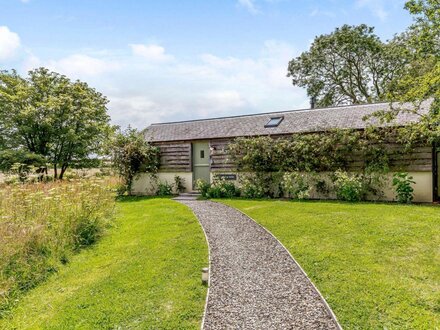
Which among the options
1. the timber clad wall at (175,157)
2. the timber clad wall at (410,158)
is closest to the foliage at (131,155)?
the timber clad wall at (175,157)

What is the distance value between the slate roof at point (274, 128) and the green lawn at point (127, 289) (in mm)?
8109

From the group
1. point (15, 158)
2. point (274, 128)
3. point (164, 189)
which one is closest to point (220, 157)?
point (274, 128)

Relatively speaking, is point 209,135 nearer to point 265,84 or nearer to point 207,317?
point 265,84

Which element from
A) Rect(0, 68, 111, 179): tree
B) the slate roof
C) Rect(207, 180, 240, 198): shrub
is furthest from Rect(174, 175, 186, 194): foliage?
Rect(0, 68, 111, 179): tree

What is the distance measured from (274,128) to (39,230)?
10.9m

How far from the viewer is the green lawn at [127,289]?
12.7ft

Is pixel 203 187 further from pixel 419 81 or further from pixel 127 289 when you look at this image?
pixel 127 289

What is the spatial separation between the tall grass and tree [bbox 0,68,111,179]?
11.0 meters

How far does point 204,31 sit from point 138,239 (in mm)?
7767

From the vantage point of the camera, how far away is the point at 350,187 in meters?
11.1

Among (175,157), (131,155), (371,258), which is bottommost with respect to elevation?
(371,258)

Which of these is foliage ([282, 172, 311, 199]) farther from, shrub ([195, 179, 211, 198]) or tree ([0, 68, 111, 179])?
tree ([0, 68, 111, 179])

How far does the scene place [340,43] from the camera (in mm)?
25109

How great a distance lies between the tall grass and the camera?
16.8 ft
